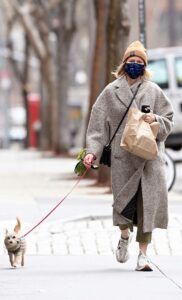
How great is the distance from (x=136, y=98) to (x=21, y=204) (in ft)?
26.1

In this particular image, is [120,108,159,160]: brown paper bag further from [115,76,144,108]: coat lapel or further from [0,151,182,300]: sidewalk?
[0,151,182,300]: sidewalk

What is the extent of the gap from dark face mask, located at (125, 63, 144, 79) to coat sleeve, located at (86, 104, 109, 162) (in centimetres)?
43

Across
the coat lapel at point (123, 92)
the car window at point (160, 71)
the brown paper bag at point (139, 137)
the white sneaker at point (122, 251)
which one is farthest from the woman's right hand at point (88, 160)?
the car window at point (160, 71)

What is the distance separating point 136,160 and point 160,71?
11913mm

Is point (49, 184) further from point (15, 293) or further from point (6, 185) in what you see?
point (15, 293)

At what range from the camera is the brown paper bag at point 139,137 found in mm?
12156

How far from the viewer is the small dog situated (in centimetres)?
1241

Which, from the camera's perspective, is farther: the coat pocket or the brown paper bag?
the coat pocket

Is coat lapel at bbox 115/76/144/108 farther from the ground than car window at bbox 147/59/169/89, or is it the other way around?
coat lapel at bbox 115/76/144/108

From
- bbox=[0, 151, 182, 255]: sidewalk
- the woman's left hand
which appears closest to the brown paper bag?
the woman's left hand

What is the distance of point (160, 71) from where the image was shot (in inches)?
953

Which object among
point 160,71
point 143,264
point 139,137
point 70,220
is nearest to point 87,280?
point 143,264

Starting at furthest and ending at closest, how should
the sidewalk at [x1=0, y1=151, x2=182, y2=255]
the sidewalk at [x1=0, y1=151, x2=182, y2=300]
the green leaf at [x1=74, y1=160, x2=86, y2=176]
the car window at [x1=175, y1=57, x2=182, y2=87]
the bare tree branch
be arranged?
the bare tree branch
the car window at [x1=175, y1=57, x2=182, y2=87]
the sidewalk at [x1=0, y1=151, x2=182, y2=255]
the green leaf at [x1=74, y1=160, x2=86, y2=176]
the sidewalk at [x1=0, y1=151, x2=182, y2=300]

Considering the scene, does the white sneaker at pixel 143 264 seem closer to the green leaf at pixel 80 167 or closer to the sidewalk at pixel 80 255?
the sidewalk at pixel 80 255
